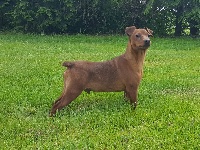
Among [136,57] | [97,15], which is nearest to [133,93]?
[136,57]

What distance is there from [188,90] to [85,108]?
2.22 m

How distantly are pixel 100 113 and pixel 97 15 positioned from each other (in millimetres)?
13887

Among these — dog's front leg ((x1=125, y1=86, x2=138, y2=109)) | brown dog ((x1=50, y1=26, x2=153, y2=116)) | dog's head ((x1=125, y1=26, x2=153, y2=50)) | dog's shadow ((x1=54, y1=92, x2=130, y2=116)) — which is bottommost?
dog's shadow ((x1=54, y1=92, x2=130, y2=116))

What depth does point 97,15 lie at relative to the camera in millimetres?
19156

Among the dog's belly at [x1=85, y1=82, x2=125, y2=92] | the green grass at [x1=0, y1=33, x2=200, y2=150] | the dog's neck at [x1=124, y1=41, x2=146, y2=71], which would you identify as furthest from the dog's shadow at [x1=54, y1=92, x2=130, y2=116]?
the dog's neck at [x1=124, y1=41, x2=146, y2=71]

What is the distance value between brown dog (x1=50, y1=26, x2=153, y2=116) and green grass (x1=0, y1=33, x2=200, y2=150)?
309 millimetres

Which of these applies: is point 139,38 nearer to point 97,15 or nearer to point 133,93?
point 133,93

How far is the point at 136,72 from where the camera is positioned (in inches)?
235

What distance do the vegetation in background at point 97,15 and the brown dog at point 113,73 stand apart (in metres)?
12.2

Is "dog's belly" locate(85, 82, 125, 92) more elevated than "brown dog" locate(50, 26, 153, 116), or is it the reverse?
"brown dog" locate(50, 26, 153, 116)

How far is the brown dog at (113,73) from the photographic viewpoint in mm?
5719

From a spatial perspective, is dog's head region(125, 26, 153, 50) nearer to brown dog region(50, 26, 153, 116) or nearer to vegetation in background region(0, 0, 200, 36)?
brown dog region(50, 26, 153, 116)

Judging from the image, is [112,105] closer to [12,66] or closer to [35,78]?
[35,78]

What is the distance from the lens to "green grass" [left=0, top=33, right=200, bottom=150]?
469cm
